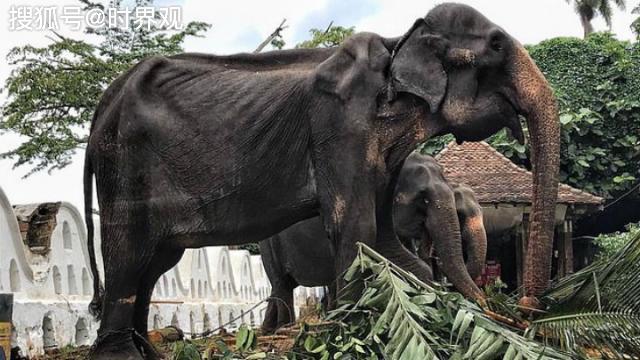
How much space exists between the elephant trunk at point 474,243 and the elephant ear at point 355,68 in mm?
2413

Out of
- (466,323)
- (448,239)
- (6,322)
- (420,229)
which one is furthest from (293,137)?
(420,229)

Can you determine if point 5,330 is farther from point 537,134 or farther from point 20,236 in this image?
point 537,134

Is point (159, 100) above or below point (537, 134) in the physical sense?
above

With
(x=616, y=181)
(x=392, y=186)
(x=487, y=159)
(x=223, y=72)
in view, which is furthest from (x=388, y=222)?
(x=616, y=181)

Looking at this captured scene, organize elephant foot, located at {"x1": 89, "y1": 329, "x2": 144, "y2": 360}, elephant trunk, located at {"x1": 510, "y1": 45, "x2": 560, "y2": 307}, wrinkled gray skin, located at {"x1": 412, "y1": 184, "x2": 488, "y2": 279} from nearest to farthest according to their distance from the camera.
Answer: elephant trunk, located at {"x1": 510, "y1": 45, "x2": 560, "y2": 307} < elephant foot, located at {"x1": 89, "y1": 329, "x2": 144, "y2": 360} < wrinkled gray skin, located at {"x1": 412, "y1": 184, "x2": 488, "y2": 279}

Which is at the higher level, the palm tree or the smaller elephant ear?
the palm tree

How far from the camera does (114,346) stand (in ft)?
11.2

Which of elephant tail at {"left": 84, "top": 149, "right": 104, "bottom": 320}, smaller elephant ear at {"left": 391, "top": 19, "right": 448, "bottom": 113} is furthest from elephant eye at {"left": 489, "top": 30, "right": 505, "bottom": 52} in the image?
elephant tail at {"left": 84, "top": 149, "right": 104, "bottom": 320}

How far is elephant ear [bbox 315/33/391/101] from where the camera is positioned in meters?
3.10

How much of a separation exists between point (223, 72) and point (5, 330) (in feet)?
4.49

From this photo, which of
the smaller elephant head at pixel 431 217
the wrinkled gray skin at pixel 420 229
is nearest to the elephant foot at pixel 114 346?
the wrinkled gray skin at pixel 420 229

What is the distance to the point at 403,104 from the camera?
3.11m

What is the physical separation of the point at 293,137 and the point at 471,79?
646 mm

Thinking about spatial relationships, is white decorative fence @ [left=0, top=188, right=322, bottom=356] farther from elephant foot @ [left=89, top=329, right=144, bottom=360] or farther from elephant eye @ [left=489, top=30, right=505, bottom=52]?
elephant eye @ [left=489, top=30, right=505, bottom=52]
